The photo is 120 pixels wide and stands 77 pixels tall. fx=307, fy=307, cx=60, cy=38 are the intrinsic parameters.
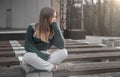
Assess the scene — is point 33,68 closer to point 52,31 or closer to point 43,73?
point 43,73

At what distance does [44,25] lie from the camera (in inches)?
144

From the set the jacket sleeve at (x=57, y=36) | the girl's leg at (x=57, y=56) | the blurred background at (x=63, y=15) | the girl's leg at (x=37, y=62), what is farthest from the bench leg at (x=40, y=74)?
A: the blurred background at (x=63, y=15)

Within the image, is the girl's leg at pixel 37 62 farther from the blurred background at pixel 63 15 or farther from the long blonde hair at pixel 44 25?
the blurred background at pixel 63 15

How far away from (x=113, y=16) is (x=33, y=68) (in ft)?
49.9

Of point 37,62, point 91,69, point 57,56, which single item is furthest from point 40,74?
point 91,69

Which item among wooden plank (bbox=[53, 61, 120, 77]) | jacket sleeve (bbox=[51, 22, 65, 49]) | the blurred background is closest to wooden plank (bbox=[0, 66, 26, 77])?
wooden plank (bbox=[53, 61, 120, 77])

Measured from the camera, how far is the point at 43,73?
144 inches

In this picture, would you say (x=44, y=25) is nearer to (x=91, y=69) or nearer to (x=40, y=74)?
(x=40, y=74)

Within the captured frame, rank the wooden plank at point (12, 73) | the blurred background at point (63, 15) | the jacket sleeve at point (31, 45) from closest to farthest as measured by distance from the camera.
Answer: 1. the wooden plank at point (12, 73)
2. the jacket sleeve at point (31, 45)
3. the blurred background at point (63, 15)

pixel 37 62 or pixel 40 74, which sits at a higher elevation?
pixel 37 62

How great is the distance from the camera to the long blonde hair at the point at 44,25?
12.0ft

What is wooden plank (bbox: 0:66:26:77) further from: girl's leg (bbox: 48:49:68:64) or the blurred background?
the blurred background

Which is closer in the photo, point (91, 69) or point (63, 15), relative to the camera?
point (91, 69)

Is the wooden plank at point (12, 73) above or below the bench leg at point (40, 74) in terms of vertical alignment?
above
